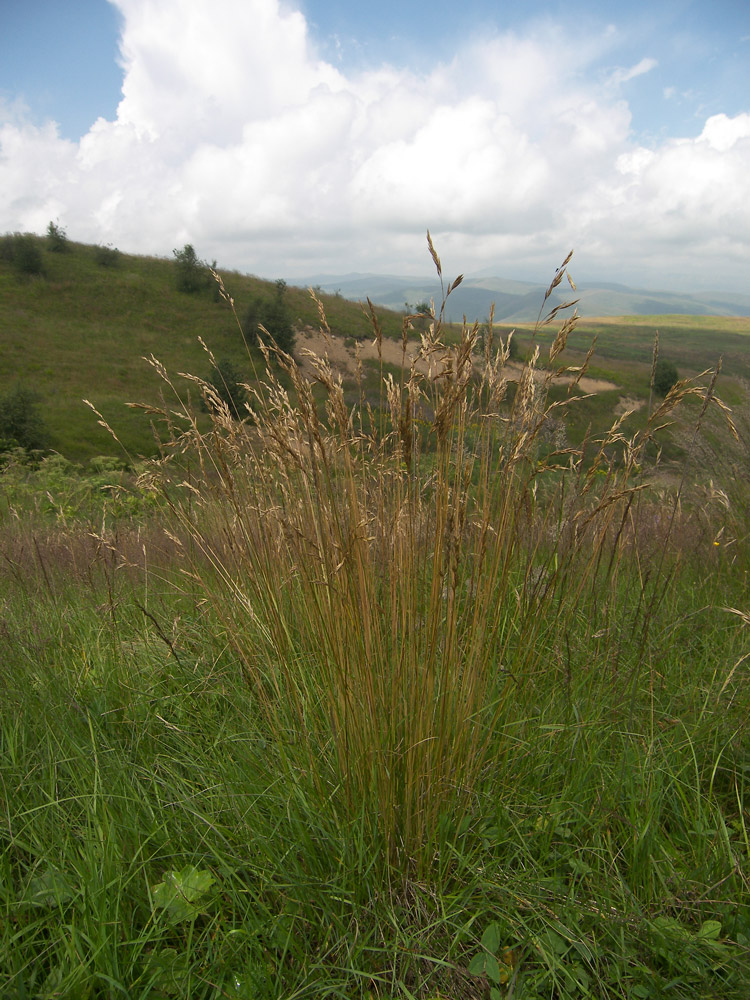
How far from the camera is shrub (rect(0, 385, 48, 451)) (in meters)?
19.1

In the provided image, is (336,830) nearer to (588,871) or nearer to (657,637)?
(588,871)

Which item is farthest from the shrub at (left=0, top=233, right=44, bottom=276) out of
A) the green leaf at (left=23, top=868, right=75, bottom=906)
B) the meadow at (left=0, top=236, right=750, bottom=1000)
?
the green leaf at (left=23, top=868, right=75, bottom=906)

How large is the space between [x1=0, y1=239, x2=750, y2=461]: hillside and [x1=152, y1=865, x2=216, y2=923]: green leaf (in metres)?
20.4

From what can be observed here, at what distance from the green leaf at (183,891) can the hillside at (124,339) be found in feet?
66.9

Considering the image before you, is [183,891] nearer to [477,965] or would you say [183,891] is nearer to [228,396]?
[477,965]

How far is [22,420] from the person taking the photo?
1948cm

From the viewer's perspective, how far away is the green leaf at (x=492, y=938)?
1.21 meters

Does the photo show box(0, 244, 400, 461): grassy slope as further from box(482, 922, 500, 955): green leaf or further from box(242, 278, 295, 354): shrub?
box(482, 922, 500, 955): green leaf

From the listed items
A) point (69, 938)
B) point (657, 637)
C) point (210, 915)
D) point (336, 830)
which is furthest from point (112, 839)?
point (657, 637)

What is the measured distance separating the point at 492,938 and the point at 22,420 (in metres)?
22.8

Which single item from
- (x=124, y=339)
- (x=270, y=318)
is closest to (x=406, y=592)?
(x=270, y=318)

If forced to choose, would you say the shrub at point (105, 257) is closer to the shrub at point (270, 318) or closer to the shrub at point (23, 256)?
the shrub at point (23, 256)

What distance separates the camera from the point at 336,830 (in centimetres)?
141

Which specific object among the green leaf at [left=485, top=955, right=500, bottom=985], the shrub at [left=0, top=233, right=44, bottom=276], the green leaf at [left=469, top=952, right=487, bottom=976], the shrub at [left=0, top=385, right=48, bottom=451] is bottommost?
the shrub at [left=0, top=385, right=48, bottom=451]
